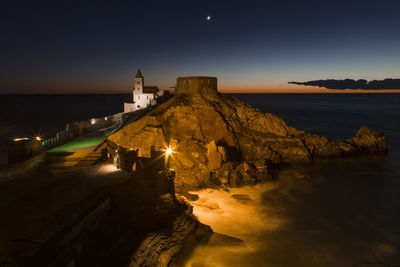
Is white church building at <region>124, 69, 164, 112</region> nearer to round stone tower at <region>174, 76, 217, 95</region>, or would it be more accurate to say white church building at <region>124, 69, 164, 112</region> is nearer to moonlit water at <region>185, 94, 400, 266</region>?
round stone tower at <region>174, 76, 217, 95</region>

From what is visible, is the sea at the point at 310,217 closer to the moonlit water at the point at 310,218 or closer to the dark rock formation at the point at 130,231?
the moonlit water at the point at 310,218

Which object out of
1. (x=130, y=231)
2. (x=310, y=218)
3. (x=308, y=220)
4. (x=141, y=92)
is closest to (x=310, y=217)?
(x=310, y=218)

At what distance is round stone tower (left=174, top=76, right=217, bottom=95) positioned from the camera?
81.0 feet

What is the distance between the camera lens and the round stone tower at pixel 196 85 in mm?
24703

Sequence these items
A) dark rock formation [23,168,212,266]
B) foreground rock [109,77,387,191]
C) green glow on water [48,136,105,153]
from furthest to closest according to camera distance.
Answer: foreground rock [109,77,387,191]
green glow on water [48,136,105,153]
dark rock formation [23,168,212,266]

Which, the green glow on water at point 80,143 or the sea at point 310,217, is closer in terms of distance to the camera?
the sea at point 310,217

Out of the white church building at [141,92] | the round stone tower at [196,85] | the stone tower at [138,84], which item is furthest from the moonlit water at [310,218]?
the stone tower at [138,84]

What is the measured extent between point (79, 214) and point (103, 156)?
6691 millimetres

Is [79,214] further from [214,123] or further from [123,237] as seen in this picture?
[214,123]

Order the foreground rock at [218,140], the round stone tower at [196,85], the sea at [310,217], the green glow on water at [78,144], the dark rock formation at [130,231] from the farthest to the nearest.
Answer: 1. the round stone tower at [196,85]
2. the foreground rock at [218,140]
3. the green glow on water at [78,144]
4. the sea at [310,217]
5. the dark rock formation at [130,231]

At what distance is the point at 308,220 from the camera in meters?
13.4

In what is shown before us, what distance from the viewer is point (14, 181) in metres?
10.4

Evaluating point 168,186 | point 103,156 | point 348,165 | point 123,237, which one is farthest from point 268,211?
point 348,165

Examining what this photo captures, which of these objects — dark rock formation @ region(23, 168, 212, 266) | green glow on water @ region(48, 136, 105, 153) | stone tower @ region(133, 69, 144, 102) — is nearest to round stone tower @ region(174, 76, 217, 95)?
green glow on water @ region(48, 136, 105, 153)
